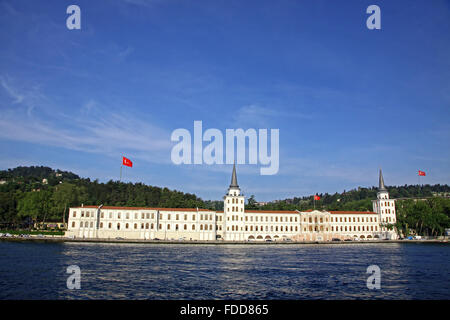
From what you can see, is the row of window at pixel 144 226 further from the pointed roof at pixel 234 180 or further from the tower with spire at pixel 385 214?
the tower with spire at pixel 385 214

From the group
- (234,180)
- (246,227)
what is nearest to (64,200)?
(234,180)

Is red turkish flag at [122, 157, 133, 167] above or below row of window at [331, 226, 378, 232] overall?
above

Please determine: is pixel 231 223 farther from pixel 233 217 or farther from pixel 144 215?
pixel 144 215

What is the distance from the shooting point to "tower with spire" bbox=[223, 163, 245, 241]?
93750 millimetres

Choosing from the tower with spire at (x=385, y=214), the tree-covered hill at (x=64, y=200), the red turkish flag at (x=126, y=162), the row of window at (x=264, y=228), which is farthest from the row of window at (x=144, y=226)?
the tower with spire at (x=385, y=214)

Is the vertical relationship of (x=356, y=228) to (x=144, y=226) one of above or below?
below

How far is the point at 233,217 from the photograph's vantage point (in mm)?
94875

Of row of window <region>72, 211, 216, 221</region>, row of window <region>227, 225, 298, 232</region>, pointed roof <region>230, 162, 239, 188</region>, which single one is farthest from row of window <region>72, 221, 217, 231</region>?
pointed roof <region>230, 162, 239, 188</region>

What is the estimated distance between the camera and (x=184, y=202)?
122m

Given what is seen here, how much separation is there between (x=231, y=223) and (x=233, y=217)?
173 centimetres

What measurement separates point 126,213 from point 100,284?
6010cm

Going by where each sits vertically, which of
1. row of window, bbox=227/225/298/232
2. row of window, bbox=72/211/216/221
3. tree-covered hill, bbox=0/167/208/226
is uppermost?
tree-covered hill, bbox=0/167/208/226

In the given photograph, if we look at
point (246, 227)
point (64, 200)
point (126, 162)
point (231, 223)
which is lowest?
point (246, 227)

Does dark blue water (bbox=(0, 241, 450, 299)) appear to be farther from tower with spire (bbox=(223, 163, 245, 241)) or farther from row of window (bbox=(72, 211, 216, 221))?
tower with spire (bbox=(223, 163, 245, 241))
